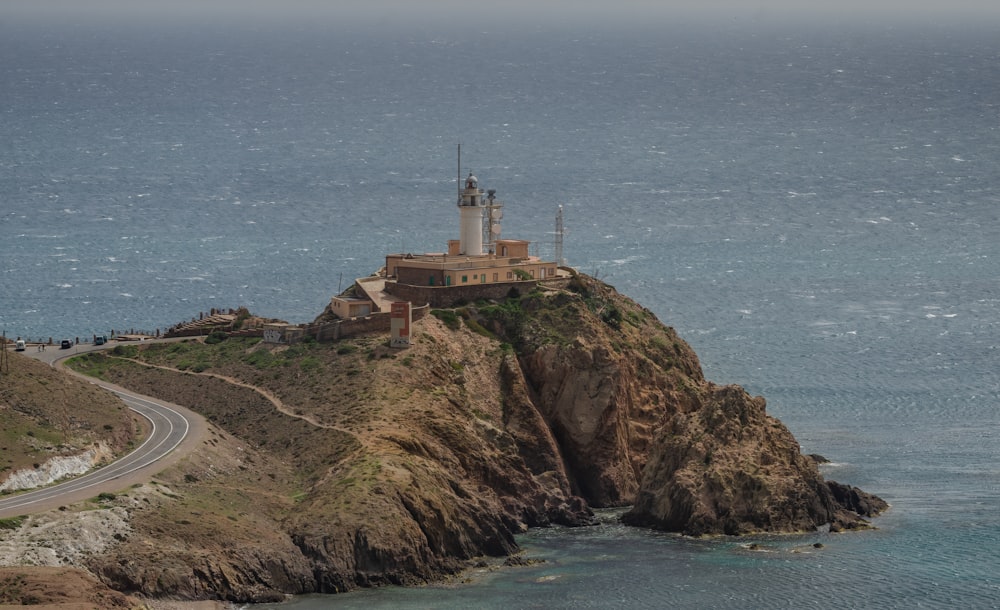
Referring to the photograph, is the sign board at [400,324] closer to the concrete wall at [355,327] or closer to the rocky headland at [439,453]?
the rocky headland at [439,453]

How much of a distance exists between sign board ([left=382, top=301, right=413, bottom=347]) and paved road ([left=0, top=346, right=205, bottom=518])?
11.6 metres

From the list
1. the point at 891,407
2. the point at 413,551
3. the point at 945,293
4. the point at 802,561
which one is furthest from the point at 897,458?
the point at 945,293

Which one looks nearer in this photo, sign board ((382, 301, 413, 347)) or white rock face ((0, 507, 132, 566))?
white rock face ((0, 507, 132, 566))

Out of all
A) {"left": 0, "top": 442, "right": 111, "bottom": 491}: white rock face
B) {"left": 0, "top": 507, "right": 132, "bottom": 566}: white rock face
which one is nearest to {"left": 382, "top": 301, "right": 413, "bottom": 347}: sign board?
{"left": 0, "top": 442, "right": 111, "bottom": 491}: white rock face

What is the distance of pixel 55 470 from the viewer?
359 feet

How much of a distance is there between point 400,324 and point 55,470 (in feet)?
76.7

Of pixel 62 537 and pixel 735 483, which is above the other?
pixel 735 483

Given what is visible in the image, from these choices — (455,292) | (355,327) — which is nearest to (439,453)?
(355,327)

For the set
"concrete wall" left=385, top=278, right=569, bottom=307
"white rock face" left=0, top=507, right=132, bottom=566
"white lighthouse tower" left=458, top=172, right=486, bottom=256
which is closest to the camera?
"white rock face" left=0, top=507, right=132, bottom=566

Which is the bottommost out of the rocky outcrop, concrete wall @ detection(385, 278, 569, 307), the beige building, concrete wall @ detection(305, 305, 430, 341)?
the rocky outcrop

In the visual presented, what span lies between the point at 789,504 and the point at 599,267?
7009cm

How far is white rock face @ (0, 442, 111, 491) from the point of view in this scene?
107 meters

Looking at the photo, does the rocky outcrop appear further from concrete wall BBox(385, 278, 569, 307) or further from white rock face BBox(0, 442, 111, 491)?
white rock face BBox(0, 442, 111, 491)

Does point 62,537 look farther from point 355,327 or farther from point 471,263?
point 471,263
